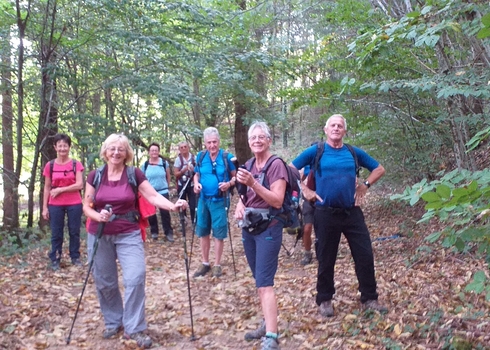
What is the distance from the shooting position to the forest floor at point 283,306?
4.30 meters

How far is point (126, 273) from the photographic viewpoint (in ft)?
14.3

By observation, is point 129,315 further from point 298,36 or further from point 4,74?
point 298,36

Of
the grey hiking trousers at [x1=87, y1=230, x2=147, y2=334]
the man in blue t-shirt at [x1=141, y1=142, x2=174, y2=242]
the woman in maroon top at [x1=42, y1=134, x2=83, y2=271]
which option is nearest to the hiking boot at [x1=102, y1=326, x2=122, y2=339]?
the grey hiking trousers at [x1=87, y1=230, x2=147, y2=334]

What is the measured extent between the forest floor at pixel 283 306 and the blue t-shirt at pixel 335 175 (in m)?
1.28

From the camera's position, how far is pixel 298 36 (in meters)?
22.5

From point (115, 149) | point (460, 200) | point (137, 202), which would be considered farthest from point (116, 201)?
point (460, 200)

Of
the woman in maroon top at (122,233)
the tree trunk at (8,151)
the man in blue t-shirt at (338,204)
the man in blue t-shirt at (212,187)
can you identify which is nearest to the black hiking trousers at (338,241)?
the man in blue t-shirt at (338,204)

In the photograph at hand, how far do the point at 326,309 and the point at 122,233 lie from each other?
234 centimetres

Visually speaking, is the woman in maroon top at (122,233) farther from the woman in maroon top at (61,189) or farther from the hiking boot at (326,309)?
the woman in maroon top at (61,189)

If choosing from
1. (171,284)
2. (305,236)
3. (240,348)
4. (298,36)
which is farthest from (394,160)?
(298,36)

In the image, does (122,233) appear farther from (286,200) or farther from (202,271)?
(202,271)

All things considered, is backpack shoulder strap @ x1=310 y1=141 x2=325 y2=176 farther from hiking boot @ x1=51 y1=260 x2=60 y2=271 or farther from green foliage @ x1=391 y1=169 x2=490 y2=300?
hiking boot @ x1=51 y1=260 x2=60 y2=271

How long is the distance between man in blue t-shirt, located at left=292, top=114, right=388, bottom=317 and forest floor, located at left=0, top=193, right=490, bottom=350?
1.39 ft

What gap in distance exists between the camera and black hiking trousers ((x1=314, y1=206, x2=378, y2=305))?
4664 mm
